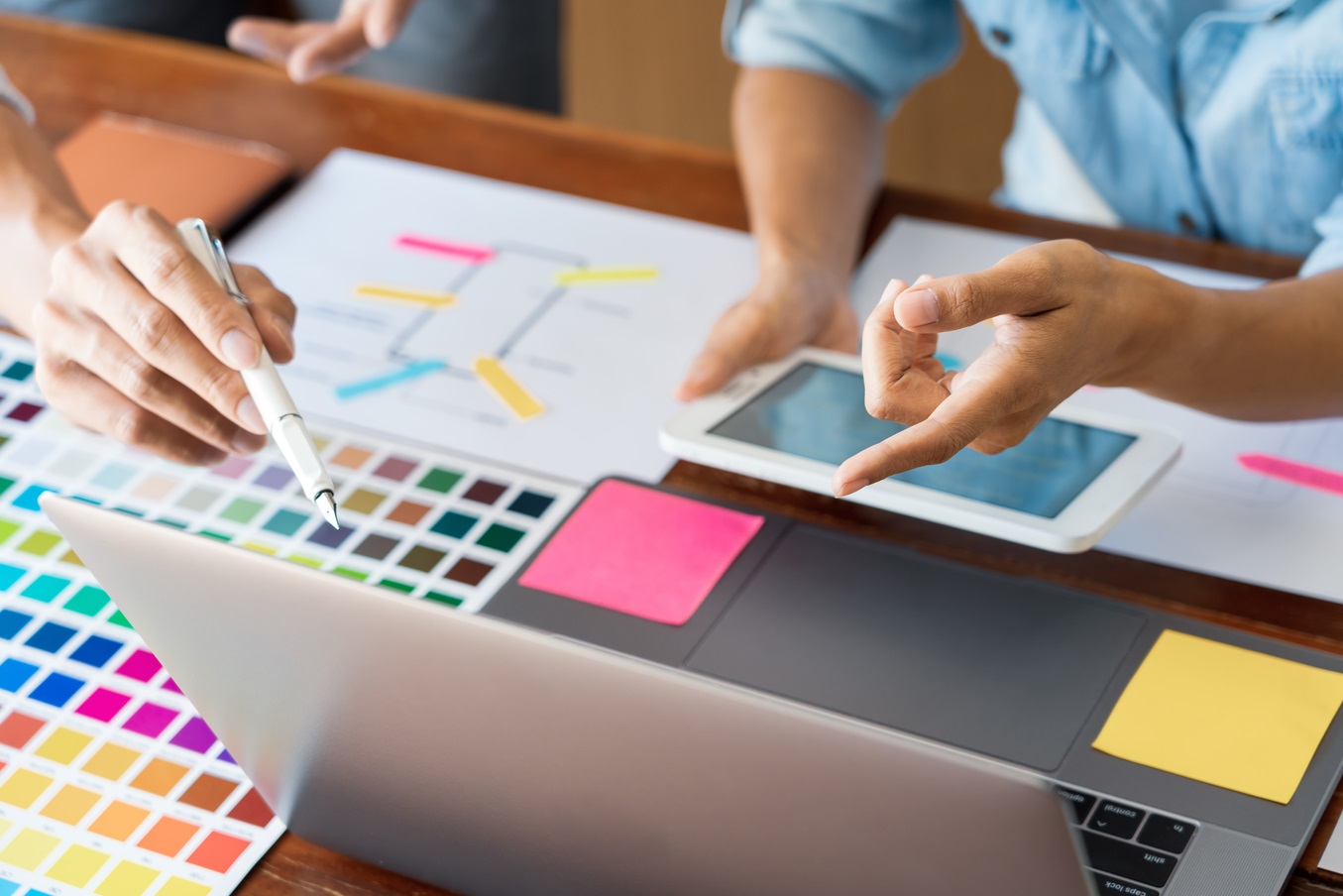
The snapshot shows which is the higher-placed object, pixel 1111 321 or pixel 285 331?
pixel 1111 321

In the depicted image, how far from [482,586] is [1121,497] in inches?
13.9

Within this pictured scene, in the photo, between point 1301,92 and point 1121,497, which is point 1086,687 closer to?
point 1121,497

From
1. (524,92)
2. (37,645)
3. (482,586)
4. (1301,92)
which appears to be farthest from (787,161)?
(524,92)

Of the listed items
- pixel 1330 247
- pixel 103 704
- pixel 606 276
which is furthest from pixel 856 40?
pixel 103 704

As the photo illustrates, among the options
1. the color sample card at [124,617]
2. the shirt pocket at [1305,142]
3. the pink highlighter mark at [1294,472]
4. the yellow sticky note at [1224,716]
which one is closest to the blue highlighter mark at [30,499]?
the color sample card at [124,617]

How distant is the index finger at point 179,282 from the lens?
0.75 m

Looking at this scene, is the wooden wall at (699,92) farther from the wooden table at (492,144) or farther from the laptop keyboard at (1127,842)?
the laptop keyboard at (1127,842)

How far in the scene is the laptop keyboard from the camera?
598mm

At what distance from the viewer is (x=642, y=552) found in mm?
800

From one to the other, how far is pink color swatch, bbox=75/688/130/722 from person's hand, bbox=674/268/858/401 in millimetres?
360

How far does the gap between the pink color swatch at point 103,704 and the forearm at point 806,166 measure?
1.61 feet

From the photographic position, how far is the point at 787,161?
3.56 ft

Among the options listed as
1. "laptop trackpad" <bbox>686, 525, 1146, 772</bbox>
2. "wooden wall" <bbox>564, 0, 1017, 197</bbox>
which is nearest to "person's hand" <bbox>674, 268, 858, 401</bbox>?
"laptop trackpad" <bbox>686, 525, 1146, 772</bbox>

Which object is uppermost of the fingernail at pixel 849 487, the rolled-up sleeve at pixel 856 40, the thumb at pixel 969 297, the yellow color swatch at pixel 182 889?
the rolled-up sleeve at pixel 856 40
